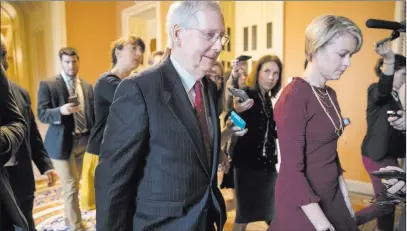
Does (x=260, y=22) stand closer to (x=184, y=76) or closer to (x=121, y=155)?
(x=184, y=76)

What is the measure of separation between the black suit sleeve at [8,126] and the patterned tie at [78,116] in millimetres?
1329

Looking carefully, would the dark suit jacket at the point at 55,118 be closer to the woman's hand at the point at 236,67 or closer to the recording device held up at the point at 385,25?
the woman's hand at the point at 236,67

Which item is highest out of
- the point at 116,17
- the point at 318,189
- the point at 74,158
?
the point at 116,17

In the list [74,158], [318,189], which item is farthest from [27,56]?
[318,189]

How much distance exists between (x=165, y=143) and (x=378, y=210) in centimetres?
187

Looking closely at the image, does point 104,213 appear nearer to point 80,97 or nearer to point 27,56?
point 80,97

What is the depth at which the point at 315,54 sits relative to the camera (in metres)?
1.10

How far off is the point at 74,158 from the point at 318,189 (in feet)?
6.10

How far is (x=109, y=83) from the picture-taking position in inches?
72.1

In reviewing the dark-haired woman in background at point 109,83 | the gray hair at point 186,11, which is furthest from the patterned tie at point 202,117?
the dark-haired woman in background at point 109,83

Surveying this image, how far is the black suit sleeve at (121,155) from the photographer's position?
0.83m

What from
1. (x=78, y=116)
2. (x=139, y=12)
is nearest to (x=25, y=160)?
(x=78, y=116)

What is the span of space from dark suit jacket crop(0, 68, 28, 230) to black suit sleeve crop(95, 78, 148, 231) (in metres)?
0.31

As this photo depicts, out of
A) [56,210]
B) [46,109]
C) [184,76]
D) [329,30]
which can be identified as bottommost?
[56,210]
